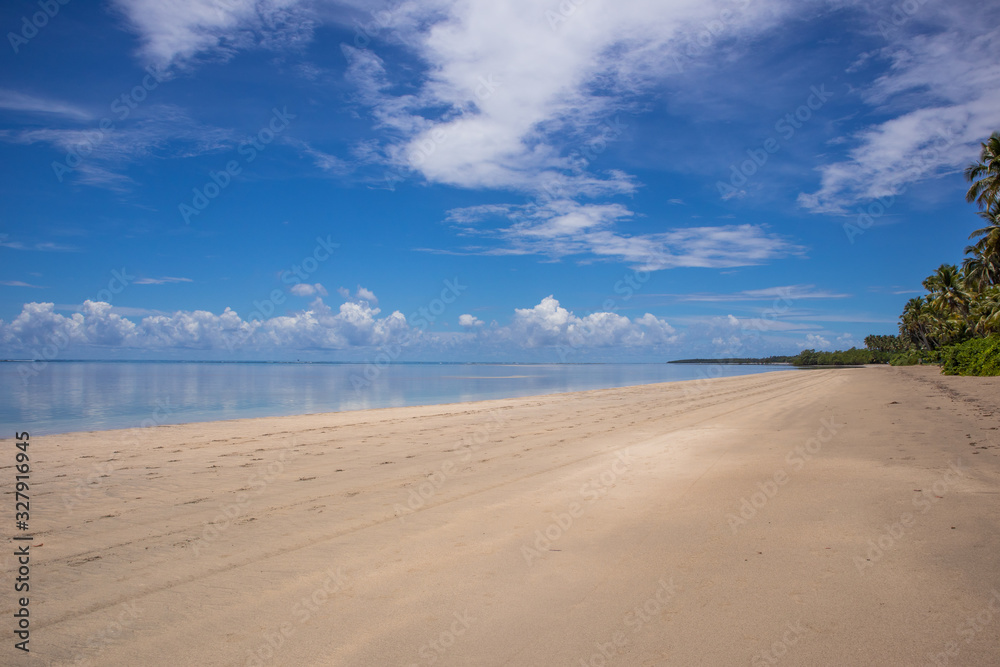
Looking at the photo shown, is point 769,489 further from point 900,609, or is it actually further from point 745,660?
point 745,660

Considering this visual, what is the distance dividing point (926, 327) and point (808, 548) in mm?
117673

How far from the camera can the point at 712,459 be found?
10133 millimetres

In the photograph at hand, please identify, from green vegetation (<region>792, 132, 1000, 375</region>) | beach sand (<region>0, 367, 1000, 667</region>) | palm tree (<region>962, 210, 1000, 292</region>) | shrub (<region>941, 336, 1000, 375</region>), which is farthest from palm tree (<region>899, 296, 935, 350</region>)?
beach sand (<region>0, 367, 1000, 667</region>)

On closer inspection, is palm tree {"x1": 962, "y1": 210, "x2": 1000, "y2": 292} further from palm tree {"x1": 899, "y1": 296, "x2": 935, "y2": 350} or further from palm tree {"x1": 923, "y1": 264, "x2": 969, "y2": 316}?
palm tree {"x1": 899, "y1": 296, "x2": 935, "y2": 350}

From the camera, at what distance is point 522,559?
5.21 metres

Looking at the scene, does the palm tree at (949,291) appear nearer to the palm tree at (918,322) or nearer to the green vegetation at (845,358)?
the palm tree at (918,322)

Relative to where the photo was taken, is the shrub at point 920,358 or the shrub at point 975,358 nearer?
the shrub at point 975,358

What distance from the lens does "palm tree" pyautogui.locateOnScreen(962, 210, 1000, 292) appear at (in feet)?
142

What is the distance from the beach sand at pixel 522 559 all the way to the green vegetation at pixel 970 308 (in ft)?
136

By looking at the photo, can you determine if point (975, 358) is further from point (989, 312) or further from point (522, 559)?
point (522, 559)

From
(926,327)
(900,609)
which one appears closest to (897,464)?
(900,609)

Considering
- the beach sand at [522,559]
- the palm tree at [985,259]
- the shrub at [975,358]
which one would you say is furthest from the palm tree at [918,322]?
the beach sand at [522,559]

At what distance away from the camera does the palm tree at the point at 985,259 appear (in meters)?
43.3

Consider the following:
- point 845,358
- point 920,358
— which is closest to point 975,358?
point 920,358
